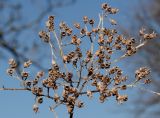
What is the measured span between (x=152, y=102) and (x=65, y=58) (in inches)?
324

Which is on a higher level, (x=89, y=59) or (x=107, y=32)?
(x=107, y=32)

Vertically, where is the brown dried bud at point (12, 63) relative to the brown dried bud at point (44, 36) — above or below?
below

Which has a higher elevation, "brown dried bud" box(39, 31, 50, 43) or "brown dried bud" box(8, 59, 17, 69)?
"brown dried bud" box(39, 31, 50, 43)

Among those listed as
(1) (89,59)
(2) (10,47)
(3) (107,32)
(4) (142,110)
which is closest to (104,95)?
(1) (89,59)

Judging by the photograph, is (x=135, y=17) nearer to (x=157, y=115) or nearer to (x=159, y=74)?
(x=159, y=74)

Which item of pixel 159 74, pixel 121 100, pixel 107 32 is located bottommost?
pixel 121 100

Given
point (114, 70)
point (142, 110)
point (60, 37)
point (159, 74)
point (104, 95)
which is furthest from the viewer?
point (142, 110)

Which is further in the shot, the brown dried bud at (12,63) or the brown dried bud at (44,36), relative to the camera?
the brown dried bud at (44,36)

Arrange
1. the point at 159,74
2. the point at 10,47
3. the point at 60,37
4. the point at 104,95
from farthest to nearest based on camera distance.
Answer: the point at 159,74, the point at 10,47, the point at 60,37, the point at 104,95

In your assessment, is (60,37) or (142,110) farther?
(142,110)

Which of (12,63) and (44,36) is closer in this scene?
(12,63)

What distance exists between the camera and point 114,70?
255cm

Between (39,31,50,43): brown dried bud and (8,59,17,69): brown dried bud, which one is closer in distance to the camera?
(8,59,17,69): brown dried bud

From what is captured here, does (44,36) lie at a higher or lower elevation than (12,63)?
higher
